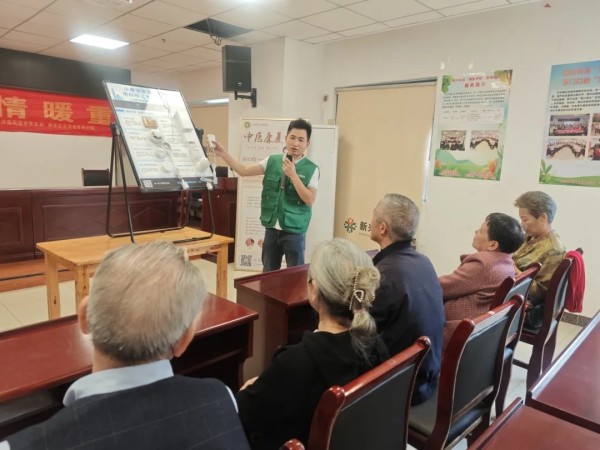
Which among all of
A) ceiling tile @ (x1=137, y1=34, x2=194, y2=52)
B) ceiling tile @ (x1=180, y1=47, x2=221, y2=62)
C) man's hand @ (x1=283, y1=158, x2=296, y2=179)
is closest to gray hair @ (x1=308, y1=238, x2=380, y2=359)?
man's hand @ (x1=283, y1=158, x2=296, y2=179)

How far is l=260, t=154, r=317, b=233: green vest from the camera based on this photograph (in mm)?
2885

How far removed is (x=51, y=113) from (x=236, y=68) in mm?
3510

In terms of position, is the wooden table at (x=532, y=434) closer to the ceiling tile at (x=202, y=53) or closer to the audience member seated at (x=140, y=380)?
the audience member seated at (x=140, y=380)

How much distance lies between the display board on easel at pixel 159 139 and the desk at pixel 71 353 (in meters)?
0.78

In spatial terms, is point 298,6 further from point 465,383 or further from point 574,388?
point 574,388

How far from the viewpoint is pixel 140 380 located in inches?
28.2

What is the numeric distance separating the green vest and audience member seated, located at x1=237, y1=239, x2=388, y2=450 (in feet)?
5.43

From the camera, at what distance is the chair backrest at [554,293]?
6.79 feet

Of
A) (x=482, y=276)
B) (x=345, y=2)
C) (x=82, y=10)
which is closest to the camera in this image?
(x=482, y=276)

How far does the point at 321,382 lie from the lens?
3.42ft

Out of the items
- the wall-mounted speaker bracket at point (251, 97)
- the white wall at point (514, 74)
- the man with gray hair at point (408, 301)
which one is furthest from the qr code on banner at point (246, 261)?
the man with gray hair at point (408, 301)

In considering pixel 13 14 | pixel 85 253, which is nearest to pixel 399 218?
pixel 85 253

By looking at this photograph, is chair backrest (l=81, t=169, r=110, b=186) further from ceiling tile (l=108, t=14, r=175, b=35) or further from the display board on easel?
the display board on easel

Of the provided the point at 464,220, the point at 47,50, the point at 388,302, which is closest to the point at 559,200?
the point at 464,220
